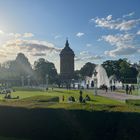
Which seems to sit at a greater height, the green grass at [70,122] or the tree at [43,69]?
the tree at [43,69]

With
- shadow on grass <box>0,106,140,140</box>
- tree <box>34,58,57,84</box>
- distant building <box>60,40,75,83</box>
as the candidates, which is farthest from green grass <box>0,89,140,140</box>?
distant building <box>60,40,75,83</box>

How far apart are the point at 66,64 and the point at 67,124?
13463cm

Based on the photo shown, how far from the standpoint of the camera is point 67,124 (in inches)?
693

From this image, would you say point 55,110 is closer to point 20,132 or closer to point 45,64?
point 20,132

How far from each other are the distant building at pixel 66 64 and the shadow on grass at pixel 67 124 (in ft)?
423

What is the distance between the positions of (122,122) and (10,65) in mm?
130199

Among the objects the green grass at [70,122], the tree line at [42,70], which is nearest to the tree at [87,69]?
the tree line at [42,70]

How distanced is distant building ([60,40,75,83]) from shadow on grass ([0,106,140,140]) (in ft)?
423

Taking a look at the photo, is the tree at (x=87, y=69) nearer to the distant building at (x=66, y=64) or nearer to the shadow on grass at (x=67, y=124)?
the distant building at (x=66, y=64)

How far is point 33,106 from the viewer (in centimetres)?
1948

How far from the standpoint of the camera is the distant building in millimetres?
151500

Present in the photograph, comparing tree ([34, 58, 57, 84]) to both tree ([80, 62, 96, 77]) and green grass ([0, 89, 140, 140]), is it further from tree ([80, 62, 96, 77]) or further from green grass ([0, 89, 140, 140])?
green grass ([0, 89, 140, 140])

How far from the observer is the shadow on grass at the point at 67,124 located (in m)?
16.1

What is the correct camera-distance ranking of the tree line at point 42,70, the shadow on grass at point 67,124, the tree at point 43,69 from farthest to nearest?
the tree at point 43,69, the tree line at point 42,70, the shadow on grass at point 67,124
